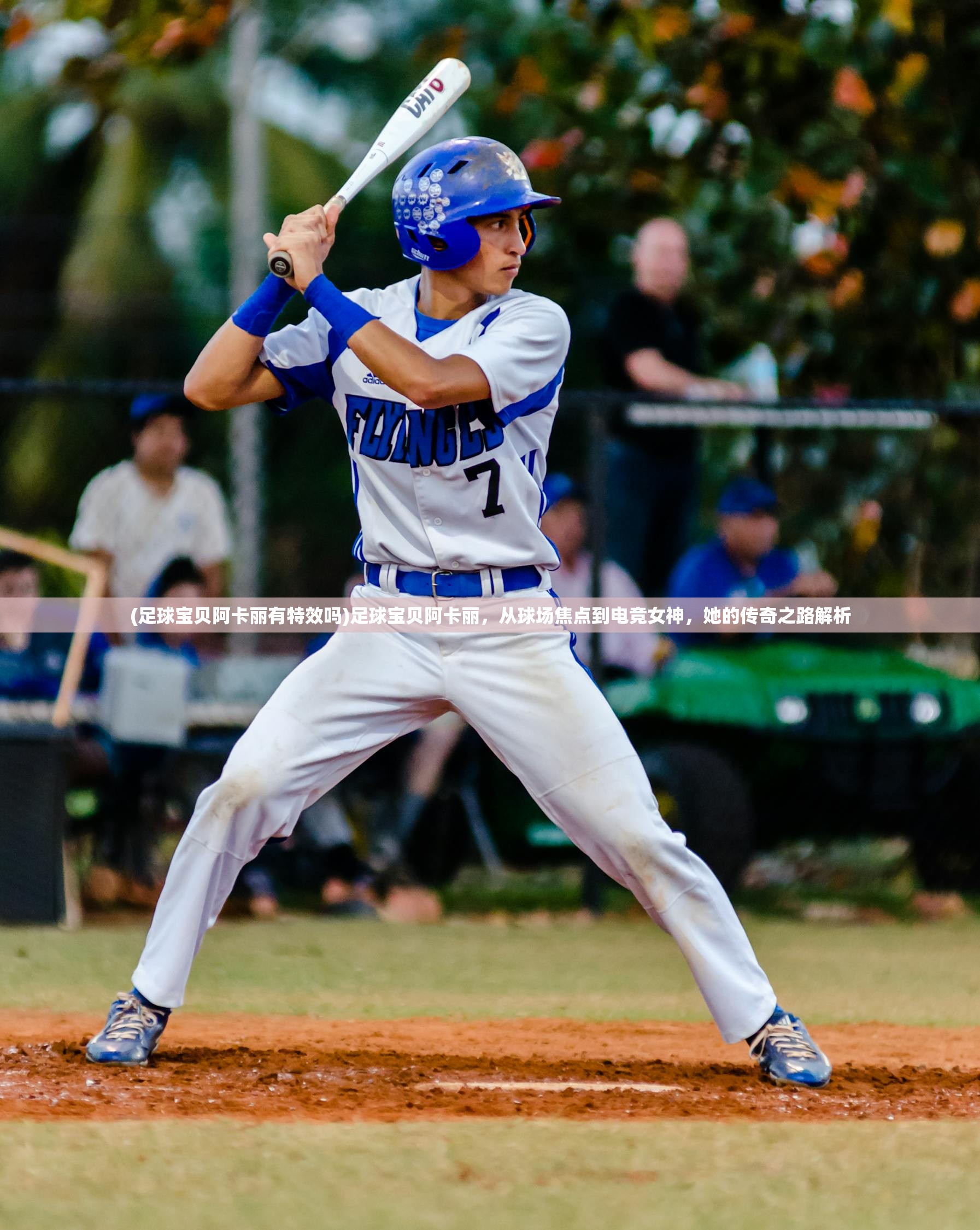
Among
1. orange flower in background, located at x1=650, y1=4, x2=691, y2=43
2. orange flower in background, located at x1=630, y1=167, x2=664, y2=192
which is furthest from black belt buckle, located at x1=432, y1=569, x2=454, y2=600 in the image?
orange flower in background, located at x1=630, y1=167, x2=664, y2=192

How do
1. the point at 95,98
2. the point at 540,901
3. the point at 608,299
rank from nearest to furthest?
the point at 540,901 → the point at 95,98 → the point at 608,299

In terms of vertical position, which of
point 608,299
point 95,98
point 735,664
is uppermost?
point 95,98

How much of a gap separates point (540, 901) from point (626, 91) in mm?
4100

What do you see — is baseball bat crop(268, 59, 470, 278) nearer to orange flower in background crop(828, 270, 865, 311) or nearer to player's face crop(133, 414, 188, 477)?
player's face crop(133, 414, 188, 477)

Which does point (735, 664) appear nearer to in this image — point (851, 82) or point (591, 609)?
point (591, 609)

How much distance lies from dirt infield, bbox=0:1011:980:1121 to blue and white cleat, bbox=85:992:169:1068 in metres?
0.05

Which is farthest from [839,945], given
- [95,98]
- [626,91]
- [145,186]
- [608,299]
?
[145,186]

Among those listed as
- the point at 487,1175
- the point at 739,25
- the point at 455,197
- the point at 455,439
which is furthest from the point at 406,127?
the point at 739,25

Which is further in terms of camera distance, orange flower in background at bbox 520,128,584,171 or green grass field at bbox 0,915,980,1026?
orange flower in background at bbox 520,128,584,171

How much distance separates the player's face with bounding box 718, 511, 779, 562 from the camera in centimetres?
827

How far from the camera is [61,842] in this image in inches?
295

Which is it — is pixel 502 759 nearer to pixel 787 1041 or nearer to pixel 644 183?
pixel 787 1041

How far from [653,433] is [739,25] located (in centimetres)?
209

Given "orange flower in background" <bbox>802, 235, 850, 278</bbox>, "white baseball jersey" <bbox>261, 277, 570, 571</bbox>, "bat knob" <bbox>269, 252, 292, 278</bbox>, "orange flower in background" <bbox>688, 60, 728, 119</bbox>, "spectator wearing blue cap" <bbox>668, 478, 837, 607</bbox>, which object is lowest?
"spectator wearing blue cap" <bbox>668, 478, 837, 607</bbox>
